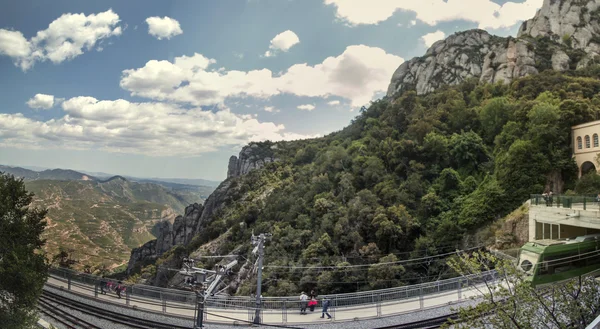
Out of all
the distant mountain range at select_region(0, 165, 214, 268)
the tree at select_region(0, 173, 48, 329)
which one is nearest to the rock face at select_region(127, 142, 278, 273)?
the distant mountain range at select_region(0, 165, 214, 268)

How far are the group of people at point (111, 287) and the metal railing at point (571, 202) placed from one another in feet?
82.8

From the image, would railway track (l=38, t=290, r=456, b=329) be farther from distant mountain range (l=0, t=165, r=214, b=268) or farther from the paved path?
distant mountain range (l=0, t=165, r=214, b=268)

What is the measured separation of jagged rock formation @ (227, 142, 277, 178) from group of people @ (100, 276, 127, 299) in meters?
75.9

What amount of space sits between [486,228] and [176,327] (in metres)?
23.9

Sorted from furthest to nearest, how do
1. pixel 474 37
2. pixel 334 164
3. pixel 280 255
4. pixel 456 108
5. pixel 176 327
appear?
pixel 474 37 → pixel 334 164 → pixel 456 108 → pixel 280 255 → pixel 176 327

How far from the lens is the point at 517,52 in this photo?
180 feet

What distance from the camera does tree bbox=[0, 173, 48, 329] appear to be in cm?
1462

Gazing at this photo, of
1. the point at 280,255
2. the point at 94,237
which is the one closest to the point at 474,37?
the point at 280,255

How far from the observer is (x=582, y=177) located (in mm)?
25234

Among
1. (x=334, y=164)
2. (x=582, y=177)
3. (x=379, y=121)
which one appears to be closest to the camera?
(x=582, y=177)

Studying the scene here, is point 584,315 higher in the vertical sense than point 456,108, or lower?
lower

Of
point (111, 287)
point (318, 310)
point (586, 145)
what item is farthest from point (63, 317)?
point (586, 145)

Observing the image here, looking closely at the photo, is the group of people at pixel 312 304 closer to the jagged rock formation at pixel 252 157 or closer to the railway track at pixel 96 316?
the railway track at pixel 96 316

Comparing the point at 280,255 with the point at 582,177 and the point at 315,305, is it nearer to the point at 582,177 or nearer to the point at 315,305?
the point at 315,305
